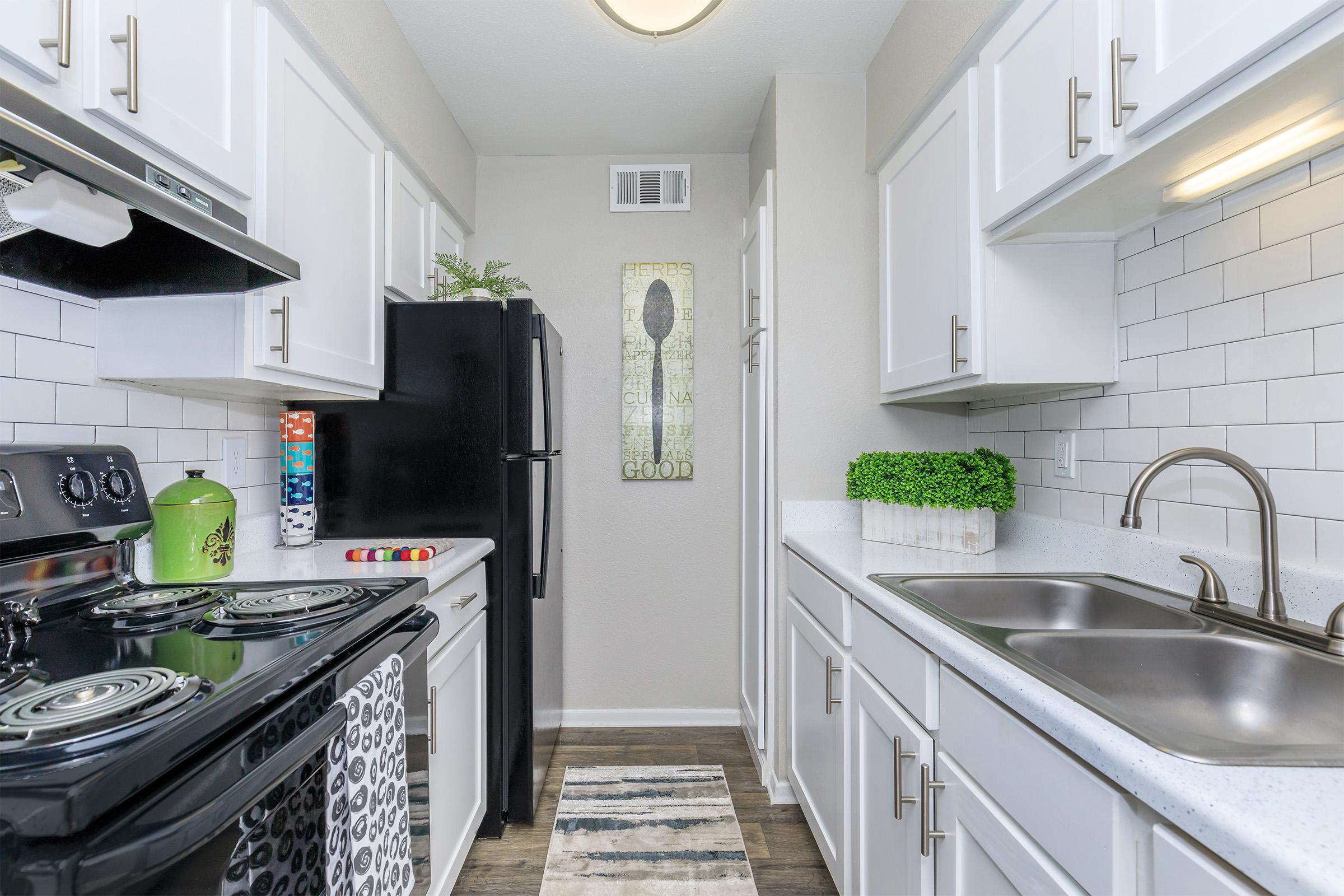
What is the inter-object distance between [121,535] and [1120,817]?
5.51 feet

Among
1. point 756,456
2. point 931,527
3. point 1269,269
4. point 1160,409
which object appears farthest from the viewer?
point 756,456

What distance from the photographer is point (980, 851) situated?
1010mm

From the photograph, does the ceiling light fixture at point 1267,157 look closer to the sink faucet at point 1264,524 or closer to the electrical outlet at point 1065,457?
the sink faucet at point 1264,524

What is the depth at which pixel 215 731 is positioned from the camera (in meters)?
0.79

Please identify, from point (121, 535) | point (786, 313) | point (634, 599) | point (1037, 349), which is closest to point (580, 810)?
point (634, 599)

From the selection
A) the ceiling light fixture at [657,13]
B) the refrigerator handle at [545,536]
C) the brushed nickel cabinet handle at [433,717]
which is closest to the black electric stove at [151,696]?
the brushed nickel cabinet handle at [433,717]

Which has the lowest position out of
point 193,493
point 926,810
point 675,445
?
point 926,810

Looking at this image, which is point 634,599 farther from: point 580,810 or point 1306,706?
point 1306,706

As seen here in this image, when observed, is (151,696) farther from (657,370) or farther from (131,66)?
(657,370)

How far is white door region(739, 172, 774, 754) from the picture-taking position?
246 cm

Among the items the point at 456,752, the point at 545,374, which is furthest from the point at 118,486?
the point at 545,374

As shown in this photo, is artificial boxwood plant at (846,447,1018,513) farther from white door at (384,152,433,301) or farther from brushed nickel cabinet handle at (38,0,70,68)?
brushed nickel cabinet handle at (38,0,70,68)

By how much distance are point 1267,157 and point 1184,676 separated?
2.87 feet

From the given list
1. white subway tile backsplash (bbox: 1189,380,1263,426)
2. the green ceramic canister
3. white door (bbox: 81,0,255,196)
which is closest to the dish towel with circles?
the green ceramic canister
